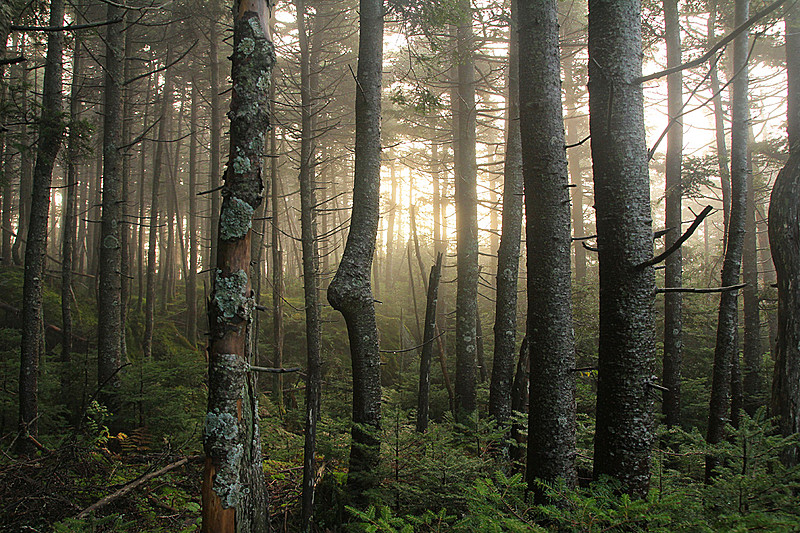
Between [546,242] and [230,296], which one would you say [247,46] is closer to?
[230,296]

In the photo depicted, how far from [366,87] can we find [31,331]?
7.14 metres

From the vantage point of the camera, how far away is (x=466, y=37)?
31.4 feet

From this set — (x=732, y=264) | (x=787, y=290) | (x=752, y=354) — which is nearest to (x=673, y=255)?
(x=732, y=264)

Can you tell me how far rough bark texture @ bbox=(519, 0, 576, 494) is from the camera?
3611 millimetres

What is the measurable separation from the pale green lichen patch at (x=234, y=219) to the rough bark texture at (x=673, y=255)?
897 cm

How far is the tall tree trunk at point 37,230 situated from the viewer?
24.0 ft

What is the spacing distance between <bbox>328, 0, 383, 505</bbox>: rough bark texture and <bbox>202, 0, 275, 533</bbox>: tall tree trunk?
1.55 meters

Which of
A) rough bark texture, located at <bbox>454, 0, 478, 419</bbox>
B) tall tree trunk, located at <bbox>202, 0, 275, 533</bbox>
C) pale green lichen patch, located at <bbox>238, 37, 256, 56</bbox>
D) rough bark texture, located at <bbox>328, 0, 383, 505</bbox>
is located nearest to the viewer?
tall tree trunk, located at <bbox>202, 0, 275, 533</bbox>

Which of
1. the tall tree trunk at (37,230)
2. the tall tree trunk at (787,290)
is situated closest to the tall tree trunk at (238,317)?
the tall tree trunk at (37,230)

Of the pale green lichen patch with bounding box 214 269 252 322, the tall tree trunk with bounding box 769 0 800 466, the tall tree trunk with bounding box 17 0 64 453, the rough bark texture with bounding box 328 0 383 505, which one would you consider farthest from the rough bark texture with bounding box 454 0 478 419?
the tall tree trunk with bounding box 17 0 64 453

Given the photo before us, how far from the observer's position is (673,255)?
30.4ft

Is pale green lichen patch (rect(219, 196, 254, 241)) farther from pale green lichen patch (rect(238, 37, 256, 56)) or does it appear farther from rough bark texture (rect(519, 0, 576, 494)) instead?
rough bark texture (rect(519, 0, 576, 494))

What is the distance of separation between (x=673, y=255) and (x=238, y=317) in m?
9.24

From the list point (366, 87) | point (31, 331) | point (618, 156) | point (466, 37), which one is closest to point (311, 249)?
point (366, 87)
